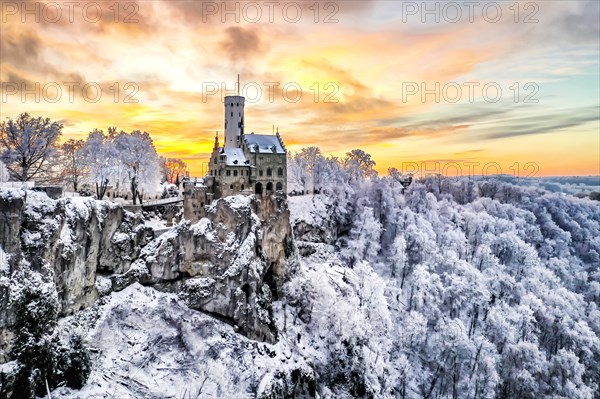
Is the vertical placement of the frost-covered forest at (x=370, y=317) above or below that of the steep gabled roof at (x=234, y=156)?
below

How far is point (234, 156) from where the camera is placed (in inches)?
2111

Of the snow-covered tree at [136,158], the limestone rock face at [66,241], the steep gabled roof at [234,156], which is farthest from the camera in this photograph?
the snow-covered tree at [136,158]

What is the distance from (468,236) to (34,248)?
2307 inches

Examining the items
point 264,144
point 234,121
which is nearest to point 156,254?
point 264,144

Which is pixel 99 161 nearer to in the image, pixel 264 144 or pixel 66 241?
pixel 264 144

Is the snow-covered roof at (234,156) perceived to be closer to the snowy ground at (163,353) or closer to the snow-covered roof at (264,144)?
the snow-covered roof at (264,144)

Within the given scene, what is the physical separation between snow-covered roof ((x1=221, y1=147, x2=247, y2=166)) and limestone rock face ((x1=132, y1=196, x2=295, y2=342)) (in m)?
9.55

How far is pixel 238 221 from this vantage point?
139 ft

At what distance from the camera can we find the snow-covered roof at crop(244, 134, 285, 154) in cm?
5618

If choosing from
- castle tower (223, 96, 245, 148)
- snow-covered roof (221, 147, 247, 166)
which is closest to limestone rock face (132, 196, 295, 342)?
snow-covered roof (221, 147, 247, 166)

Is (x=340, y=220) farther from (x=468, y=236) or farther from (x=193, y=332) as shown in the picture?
(x=193, y=332)

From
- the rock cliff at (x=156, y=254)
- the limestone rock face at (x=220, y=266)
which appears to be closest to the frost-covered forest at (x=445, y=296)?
the limestone rock face at (x=220, y=266)

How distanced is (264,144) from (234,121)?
535 cm

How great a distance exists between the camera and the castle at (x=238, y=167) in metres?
47.3
